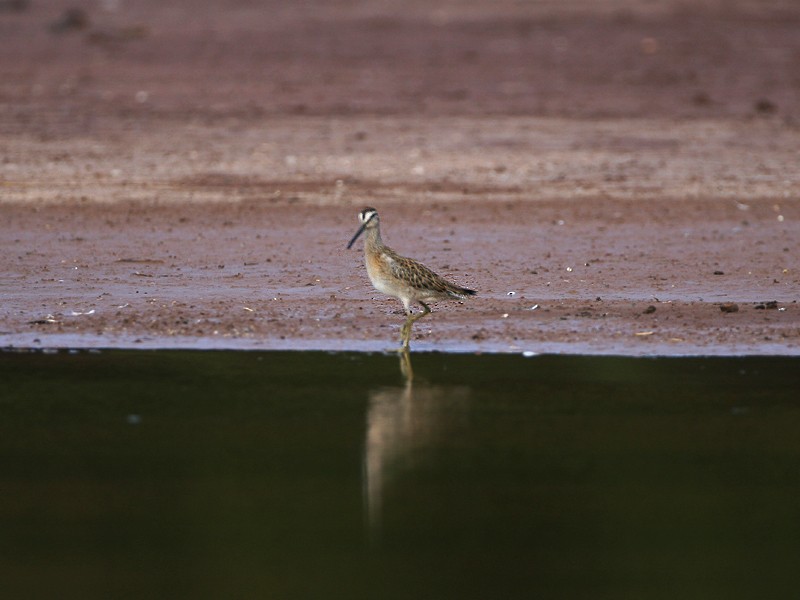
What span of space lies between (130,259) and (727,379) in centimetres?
546

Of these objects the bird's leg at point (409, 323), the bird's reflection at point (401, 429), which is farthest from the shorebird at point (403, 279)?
the bird's reflection at point (401, 429)

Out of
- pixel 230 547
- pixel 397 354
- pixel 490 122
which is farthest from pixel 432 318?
pixel 490 122

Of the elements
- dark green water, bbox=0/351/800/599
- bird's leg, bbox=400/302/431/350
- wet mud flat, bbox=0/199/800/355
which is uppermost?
wet mud flat, bbox=0/199/800/355

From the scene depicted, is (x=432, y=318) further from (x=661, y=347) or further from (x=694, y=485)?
(x=694, y=485)

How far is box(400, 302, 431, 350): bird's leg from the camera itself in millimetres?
9529

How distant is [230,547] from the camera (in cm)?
635

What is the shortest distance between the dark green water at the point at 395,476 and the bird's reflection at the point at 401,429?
16 millimetres

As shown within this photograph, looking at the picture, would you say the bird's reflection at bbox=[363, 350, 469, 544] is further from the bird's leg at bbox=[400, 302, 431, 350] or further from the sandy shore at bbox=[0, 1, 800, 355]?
the sandy shore at bbox=[0, 1, 800, 355]

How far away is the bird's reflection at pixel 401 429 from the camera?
6980 mm

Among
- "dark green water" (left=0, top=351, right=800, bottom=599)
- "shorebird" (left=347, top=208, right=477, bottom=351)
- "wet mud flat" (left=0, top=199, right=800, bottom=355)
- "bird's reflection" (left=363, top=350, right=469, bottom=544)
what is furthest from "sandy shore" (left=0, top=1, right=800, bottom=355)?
"bird's reflection" (left=363, top=350, right=469, bottom=544)

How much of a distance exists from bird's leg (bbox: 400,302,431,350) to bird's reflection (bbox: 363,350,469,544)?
1.92 feet

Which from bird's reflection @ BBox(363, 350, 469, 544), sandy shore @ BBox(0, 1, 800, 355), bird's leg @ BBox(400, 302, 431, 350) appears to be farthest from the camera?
sandy shore @ BBox(0, 1, 800, 355)

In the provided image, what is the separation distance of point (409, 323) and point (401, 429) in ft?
6.42

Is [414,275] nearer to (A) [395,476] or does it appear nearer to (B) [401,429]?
(B) [401,429]
